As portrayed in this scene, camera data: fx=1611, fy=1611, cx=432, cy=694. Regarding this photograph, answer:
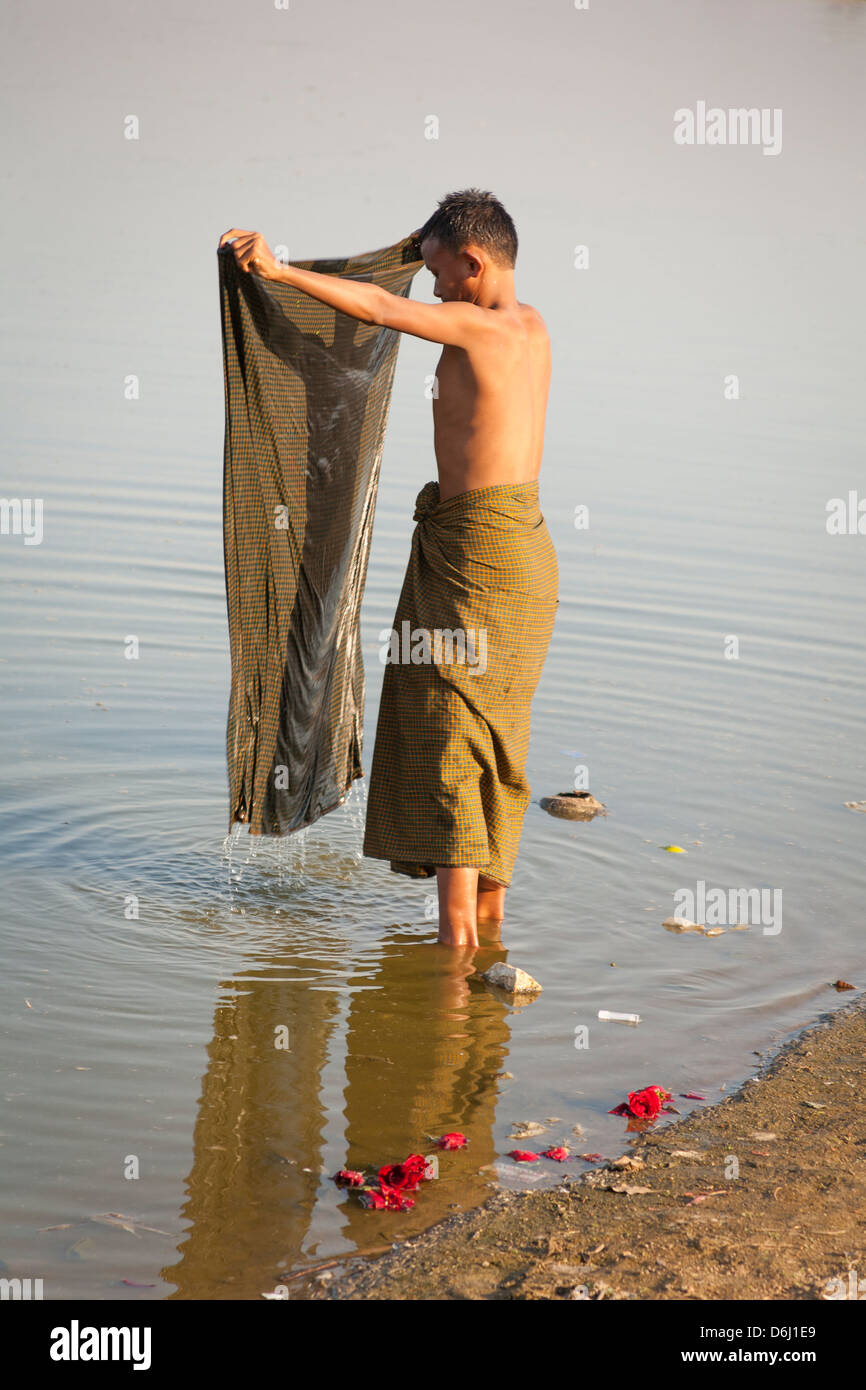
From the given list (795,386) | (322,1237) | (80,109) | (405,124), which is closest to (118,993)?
(322,1237)

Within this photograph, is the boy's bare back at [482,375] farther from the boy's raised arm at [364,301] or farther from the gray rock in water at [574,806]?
the gray rock in water at [574,806]

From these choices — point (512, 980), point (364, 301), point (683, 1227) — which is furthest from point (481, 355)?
point (683, 1227)

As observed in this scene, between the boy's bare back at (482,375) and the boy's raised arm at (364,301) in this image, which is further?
the boy's bare back at (482,375)

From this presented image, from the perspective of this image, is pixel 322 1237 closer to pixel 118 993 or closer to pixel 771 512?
pixel 118 993

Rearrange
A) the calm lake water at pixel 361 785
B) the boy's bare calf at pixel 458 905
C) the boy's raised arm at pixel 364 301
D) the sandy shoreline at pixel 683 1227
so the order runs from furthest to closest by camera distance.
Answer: the boy's bare calf at pixel 458 905, the boy's raised arm at pixel 364 301, the calm lake water at pixel 361 785, the sandy shoreline at pixel 683 1227

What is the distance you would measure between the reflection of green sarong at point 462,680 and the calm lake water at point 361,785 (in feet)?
1.47

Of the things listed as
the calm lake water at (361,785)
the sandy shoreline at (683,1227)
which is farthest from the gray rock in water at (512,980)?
the sandy shoreline at (683,1227)

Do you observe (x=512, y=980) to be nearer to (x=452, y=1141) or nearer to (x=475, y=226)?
(x=452, y=1141)

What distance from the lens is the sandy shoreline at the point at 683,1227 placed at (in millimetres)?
3326

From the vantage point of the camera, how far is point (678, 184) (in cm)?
2939

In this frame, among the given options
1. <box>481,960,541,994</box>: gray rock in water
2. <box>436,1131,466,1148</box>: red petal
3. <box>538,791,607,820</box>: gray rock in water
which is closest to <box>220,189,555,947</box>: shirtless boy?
<box>481,960,541,994</box>: gray rock in water

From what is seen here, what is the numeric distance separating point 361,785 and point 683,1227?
3.26 metres

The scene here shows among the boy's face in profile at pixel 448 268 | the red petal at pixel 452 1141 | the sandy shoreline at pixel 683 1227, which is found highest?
the boy's face in profile at pixel 448 268

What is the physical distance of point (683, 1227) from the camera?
359 cm
